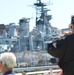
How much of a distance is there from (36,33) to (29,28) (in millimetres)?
3451

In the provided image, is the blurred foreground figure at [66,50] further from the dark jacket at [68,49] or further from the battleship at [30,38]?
the battleship at [30,38]

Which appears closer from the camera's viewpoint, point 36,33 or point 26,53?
point 26,53

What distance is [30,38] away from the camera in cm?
5222

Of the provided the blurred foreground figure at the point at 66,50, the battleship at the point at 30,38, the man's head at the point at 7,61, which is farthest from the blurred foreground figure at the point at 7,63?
the battleship at the point at 30,38

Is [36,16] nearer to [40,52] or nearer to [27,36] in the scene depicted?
[27,36]

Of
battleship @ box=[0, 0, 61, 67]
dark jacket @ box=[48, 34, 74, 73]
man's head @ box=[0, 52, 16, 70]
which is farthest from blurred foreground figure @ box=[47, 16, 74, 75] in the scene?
battleship @ box=[0, 0, 61, 67]

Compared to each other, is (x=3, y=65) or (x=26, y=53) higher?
(x=3, y=65)

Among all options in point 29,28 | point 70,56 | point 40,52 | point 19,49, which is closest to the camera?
point 70,56

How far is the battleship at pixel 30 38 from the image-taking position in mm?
47438

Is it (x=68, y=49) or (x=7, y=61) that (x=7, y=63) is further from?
(x=68, y=49)

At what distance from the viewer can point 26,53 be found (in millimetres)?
49125

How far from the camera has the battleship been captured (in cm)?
4744

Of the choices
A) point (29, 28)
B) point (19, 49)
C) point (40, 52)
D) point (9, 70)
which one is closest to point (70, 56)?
point (9, 70)

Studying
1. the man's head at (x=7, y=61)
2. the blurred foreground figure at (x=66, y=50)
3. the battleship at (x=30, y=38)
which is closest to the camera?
the blurred foreground figure at (x=66, y=50)
